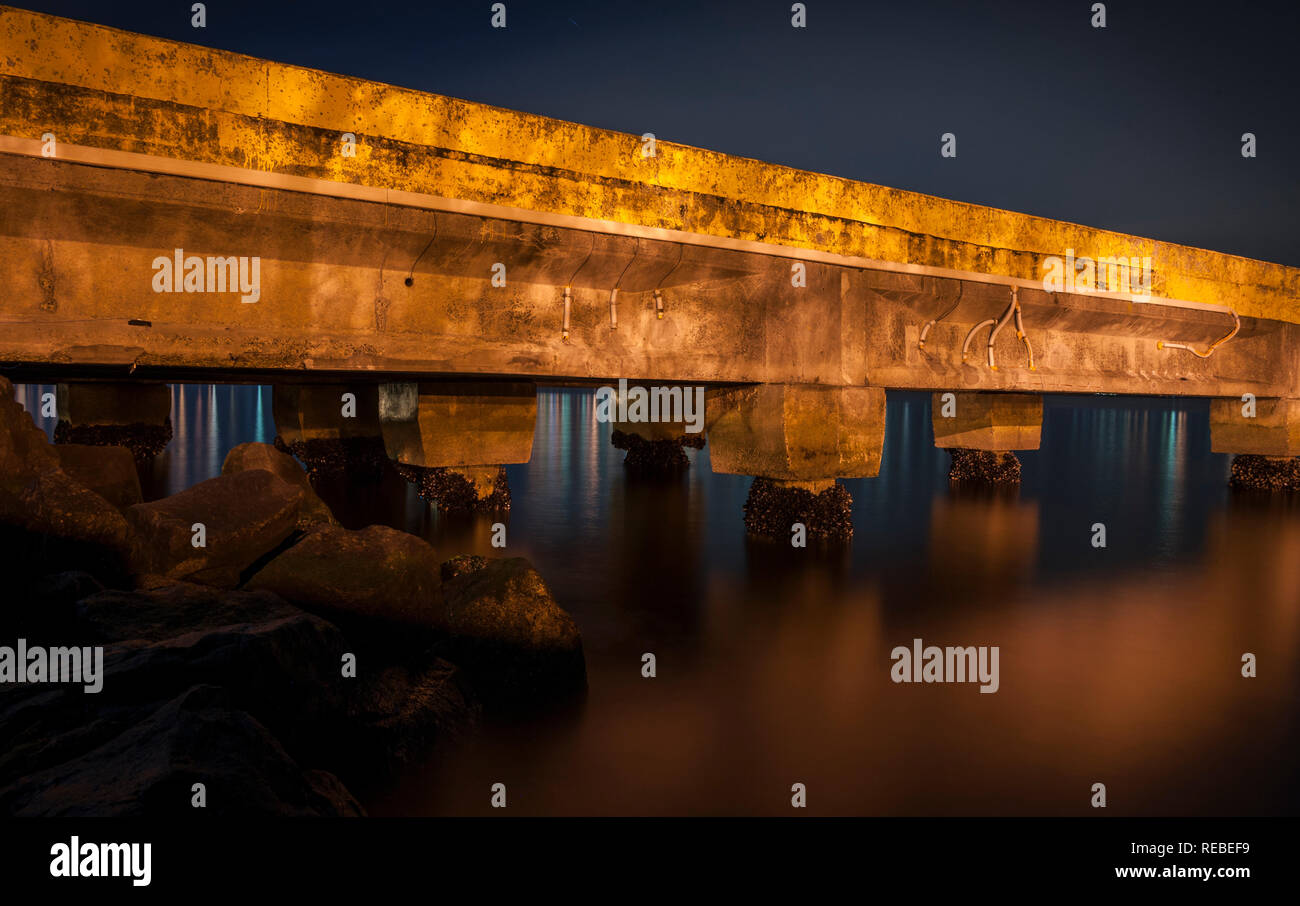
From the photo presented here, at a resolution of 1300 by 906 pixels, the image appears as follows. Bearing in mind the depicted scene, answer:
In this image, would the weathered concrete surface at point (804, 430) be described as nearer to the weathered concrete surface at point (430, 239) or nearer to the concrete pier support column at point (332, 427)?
the weathered concrete surface at point (430, 239)

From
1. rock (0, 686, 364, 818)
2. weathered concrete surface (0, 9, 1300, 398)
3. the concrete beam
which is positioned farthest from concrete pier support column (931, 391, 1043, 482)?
rock (0, 686, 364, 818)

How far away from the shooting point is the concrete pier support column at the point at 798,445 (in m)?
8.84

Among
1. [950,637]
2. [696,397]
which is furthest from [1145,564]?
[696,397]

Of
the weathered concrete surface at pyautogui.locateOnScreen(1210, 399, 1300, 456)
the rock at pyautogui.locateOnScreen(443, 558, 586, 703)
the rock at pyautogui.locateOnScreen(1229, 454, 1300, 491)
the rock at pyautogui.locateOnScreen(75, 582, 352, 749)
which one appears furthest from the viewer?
the rock at pyautogui.locateOnScreen(1229, 454, 1300, 491)

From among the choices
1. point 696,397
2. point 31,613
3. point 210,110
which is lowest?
point 31,613

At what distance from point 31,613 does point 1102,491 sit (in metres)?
17.6

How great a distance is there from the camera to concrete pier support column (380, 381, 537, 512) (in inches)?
403

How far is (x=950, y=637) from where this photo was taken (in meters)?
6.39

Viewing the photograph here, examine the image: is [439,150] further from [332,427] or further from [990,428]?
[990,428]

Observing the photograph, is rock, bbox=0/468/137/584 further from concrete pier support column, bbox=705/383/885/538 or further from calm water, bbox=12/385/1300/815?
concrete pier support column, bbox=705/383/885/538

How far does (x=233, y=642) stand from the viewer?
3.88 metres

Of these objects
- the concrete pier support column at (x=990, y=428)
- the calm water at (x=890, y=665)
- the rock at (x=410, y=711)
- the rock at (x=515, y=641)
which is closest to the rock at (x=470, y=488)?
the calm water at (x=890, y=665)

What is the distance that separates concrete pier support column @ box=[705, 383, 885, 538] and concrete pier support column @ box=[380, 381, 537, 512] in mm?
2466

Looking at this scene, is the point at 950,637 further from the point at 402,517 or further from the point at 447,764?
the point at 402,517
